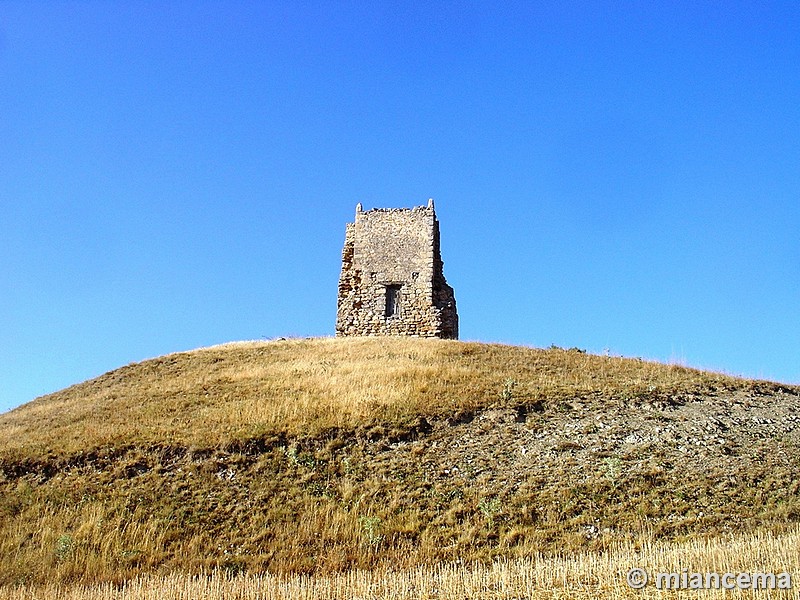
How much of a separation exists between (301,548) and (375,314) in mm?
23239

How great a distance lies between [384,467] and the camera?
57.8 feet

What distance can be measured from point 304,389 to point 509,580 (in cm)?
1327

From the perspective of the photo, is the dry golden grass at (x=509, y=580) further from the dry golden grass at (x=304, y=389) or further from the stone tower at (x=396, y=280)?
the stone tower at (x=396, y=280)

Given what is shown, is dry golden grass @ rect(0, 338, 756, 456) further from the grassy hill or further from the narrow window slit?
the narrow window slit

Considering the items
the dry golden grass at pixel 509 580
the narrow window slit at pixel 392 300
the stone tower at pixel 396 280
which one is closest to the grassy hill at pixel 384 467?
the dry golden grass at pixel 509 580

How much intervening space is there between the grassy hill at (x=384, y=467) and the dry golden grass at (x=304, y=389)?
4.2 inches

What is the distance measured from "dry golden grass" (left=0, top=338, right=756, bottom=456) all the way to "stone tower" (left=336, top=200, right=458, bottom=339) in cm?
562

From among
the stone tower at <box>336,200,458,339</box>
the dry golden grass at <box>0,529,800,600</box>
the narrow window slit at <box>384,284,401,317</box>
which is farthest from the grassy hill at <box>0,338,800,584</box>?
the narrow window slit at <box>384,284,401,317</box>

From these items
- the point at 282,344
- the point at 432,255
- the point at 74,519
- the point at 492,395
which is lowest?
the point at 74,519

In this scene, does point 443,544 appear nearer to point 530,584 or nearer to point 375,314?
point 530,584

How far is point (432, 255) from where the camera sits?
37.2 meters

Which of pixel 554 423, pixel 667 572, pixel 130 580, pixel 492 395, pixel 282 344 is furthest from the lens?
pixel 282 344

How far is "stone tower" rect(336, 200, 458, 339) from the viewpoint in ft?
121

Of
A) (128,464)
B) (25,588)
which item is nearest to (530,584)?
(25,588)
